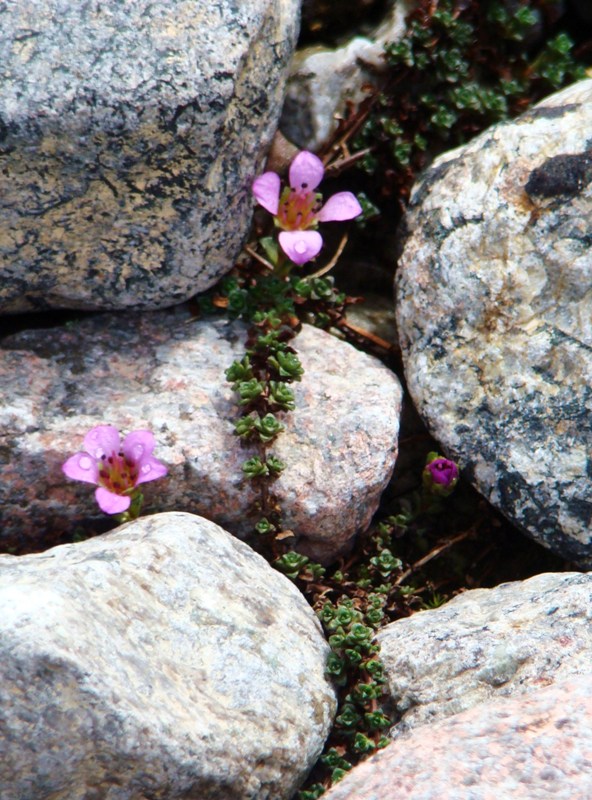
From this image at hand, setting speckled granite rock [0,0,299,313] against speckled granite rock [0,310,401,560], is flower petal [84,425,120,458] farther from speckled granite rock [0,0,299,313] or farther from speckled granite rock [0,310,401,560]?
speckled granite rock [0,0,299,313]

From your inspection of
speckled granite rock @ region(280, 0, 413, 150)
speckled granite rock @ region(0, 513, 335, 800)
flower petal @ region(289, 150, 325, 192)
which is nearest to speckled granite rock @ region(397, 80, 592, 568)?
flower petal @ region(289, 150, 325, 192)

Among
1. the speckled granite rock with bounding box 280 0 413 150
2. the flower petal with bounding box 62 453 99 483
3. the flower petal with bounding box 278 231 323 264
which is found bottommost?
the flower petal with bounding box 62 453 99 483

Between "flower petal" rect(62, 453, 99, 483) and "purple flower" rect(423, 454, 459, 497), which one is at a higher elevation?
"purple flower" rect(423, 454, 459, 497)

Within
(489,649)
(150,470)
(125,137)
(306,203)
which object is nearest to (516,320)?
(306,203)

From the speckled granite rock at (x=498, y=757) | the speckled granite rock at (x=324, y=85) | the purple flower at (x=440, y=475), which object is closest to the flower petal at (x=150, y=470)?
the purple flower at (x=440, y=475)

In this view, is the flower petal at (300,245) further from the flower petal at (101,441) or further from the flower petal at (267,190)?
the flower petal at (101,441)

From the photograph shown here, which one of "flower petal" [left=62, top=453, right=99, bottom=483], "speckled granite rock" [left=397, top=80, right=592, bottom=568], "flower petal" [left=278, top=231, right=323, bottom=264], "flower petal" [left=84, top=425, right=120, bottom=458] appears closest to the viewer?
"flower petal" [left=62, top=453, right=99, bottom=483]
